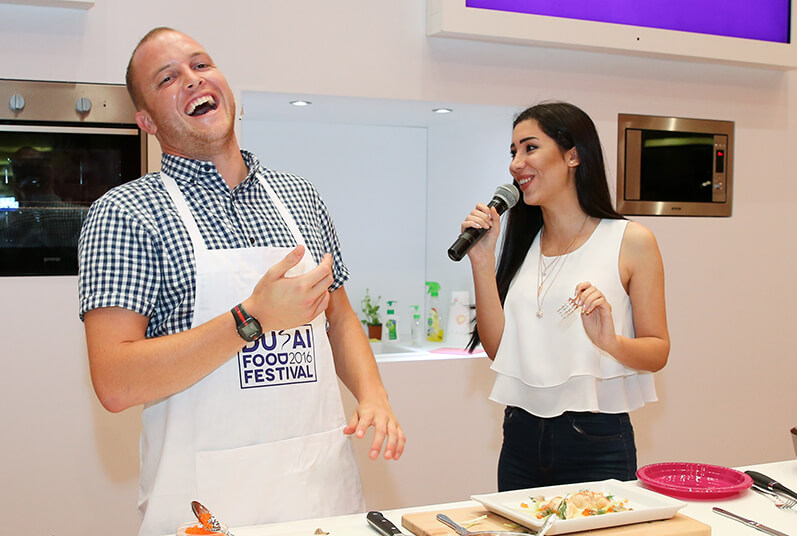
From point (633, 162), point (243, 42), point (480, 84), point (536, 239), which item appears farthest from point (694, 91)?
point (243, 42)

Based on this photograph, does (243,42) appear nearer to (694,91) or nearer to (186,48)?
(186,48)

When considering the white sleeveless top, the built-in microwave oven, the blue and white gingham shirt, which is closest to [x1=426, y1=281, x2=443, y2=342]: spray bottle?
the built-in microwave oven

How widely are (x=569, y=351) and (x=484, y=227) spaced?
1.26 ft

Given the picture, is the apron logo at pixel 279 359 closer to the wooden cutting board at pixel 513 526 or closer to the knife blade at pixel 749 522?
the wooden cutting board at pixel 513 526

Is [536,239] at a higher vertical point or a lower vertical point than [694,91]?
lower

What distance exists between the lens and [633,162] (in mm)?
3236

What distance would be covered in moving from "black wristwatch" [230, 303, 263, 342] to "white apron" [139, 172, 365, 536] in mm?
136

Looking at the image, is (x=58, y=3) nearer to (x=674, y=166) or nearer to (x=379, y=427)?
(x=379, y=427)

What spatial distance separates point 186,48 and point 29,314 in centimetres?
123

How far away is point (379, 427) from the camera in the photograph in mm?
1533

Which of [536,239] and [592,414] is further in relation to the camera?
[536,239]

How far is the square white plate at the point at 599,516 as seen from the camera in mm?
1278

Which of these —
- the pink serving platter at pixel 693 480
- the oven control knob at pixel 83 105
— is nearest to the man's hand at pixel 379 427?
the pink serving platter at pixel 693 480

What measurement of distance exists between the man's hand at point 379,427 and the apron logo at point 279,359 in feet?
0.45
